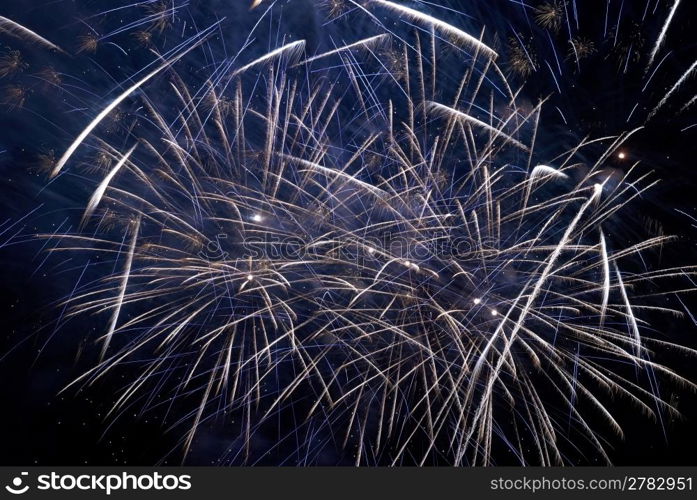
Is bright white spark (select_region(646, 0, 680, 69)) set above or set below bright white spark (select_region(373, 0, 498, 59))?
below

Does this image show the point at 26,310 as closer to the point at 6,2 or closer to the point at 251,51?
the point at 6,2

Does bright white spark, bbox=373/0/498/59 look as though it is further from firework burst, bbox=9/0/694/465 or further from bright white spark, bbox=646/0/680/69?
bright white spark, bbox=646/0/680/69
